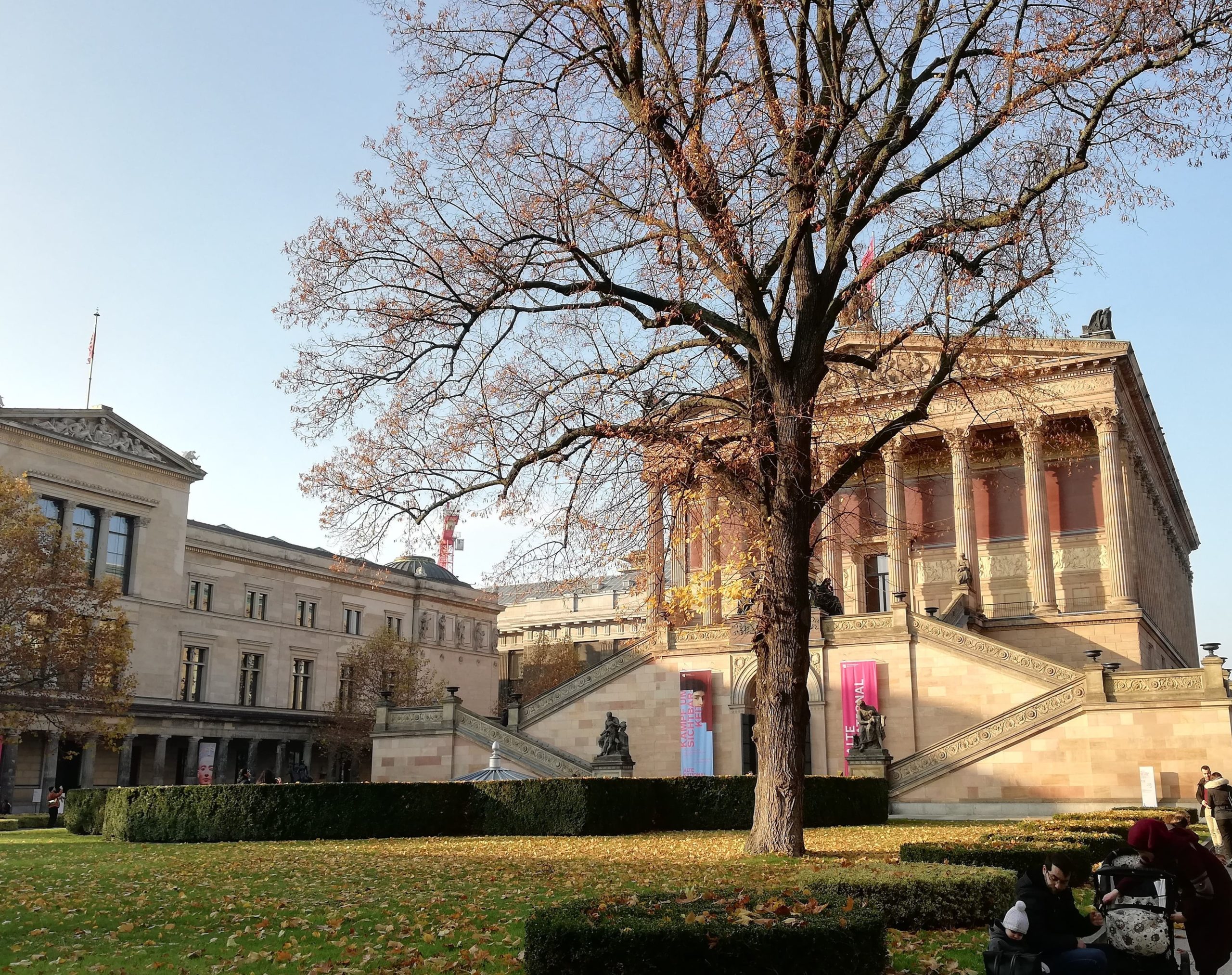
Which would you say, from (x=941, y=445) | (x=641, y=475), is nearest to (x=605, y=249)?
(x=641, y=475)

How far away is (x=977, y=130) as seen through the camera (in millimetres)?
17078

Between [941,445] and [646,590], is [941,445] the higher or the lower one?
the higher one

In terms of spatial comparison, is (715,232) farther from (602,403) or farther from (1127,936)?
(1127,936)

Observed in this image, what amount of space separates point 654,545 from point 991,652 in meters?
23.3

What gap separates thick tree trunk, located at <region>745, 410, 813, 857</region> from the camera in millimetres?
17016

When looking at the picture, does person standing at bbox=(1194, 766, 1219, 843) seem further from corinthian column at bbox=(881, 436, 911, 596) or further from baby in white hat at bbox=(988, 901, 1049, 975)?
corinthian column at bbox=(881, 436, 911, 596)

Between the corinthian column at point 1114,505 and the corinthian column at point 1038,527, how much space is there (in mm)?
2338

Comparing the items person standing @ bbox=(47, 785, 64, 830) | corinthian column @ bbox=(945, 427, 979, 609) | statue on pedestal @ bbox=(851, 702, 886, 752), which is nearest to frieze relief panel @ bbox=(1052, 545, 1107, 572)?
corinthian column @ bbox=(945, 427, 979, 609)

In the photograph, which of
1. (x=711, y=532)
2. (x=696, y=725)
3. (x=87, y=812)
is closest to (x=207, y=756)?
(x=696, y=725)

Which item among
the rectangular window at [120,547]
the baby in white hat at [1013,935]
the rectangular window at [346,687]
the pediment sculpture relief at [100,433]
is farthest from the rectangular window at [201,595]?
the baby in white hat at [1013,935]

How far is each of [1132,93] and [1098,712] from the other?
70.9 ft

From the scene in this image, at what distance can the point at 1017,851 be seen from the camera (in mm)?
14188

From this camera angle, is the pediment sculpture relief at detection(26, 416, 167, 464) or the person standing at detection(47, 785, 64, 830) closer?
the person standing at detection(47, 785, 64, 830)

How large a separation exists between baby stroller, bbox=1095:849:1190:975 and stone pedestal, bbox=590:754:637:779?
2726cm
